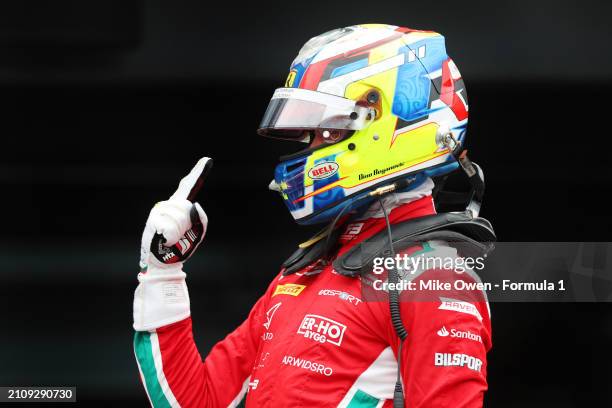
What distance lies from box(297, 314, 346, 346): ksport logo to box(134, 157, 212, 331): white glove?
0.36 meters

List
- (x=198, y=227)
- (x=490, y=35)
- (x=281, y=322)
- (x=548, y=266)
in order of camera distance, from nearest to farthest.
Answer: (x=281, y=322), (x=198, y=227), (x=548, y=266), (x=490, y=35)

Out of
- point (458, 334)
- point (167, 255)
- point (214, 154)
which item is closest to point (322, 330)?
point (458, 334)

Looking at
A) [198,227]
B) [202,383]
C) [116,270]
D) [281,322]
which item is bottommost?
[116,270]

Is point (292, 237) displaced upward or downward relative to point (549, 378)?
upward

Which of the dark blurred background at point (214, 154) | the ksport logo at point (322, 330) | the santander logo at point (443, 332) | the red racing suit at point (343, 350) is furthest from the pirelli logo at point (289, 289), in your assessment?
the dark blurred background at point (214, 154)

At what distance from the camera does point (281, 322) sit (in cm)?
188

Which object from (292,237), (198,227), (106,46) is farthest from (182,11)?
(198,227)

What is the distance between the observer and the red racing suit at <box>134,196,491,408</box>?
1.62 metres

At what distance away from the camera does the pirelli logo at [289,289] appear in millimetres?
1927

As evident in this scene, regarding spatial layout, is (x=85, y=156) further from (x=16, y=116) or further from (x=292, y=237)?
(x=292, y=237)

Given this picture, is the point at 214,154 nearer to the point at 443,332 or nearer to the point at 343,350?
the point at 343,350

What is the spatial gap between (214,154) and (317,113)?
1.58 m

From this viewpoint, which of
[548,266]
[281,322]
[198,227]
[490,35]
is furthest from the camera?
[490,35]

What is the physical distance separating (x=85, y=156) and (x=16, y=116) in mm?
301
